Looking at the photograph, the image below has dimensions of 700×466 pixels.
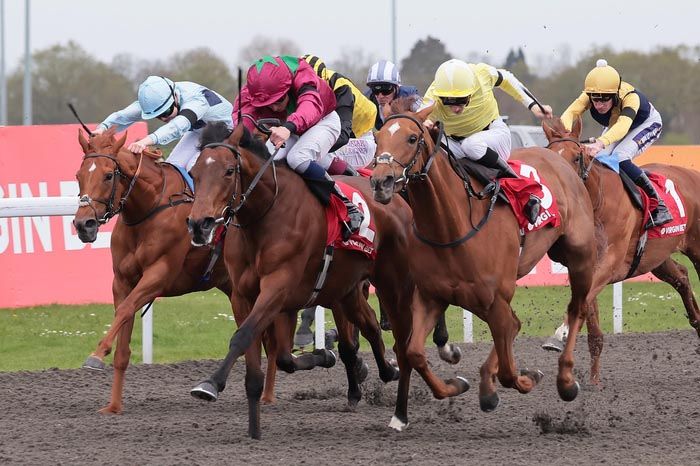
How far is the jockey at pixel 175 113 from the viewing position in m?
7.32

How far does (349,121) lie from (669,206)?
2.91 metres

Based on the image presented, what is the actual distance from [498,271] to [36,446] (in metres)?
2.41

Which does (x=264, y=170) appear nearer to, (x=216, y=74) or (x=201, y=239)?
(x=201, y=239)

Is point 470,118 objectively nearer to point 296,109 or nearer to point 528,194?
point 528,194

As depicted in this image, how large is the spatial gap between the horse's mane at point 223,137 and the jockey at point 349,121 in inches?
46.0

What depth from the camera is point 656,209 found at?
868 cm

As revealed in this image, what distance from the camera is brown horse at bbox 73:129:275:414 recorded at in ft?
22.5

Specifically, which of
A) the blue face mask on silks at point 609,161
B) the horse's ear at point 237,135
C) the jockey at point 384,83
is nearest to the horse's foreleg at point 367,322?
the horse's ear at point 237,135

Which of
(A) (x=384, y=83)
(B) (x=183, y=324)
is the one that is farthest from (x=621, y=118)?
(B) (x=183, y=324)

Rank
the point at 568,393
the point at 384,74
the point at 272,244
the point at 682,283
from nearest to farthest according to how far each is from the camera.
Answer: the point at 272,244
the point at 568,393
the point at 384,74
the point at 682,283

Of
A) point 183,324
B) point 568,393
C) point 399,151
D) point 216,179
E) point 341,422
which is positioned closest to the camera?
point 399,151

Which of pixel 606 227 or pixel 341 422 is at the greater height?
pixel 606 227

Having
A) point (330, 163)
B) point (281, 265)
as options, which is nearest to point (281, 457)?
A: point (281, 265)

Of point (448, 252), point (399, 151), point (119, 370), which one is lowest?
point (119, 370)
